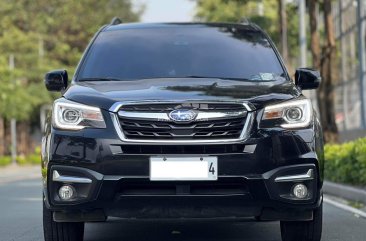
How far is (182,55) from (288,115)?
144cm

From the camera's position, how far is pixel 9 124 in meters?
53.3

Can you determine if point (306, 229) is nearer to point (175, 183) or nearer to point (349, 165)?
point (175, 183)

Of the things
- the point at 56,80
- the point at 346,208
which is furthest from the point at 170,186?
the point at 346,208

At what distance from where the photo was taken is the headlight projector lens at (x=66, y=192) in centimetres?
513

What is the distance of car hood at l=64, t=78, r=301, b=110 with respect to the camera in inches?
207

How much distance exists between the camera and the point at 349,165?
37.3 feet

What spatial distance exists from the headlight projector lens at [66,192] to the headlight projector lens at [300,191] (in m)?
1.46

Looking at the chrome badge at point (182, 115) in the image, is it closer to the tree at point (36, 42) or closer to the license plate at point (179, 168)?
the license plate at point (179, 168)

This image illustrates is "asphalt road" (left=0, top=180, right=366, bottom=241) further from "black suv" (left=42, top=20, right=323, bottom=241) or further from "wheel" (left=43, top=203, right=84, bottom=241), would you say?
"black suv" (left=42, top=20, right=323, bottom=241)

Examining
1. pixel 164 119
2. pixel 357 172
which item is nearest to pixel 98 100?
pixel 164 119

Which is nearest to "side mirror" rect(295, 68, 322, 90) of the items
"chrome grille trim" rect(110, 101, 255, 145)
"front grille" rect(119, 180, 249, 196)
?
"chrome grille trim" rect(110, 101, 255, 145)

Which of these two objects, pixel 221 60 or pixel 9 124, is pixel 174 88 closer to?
pixel 221 60

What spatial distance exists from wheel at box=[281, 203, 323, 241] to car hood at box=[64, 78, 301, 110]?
959mm

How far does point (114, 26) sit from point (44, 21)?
1734 inches
